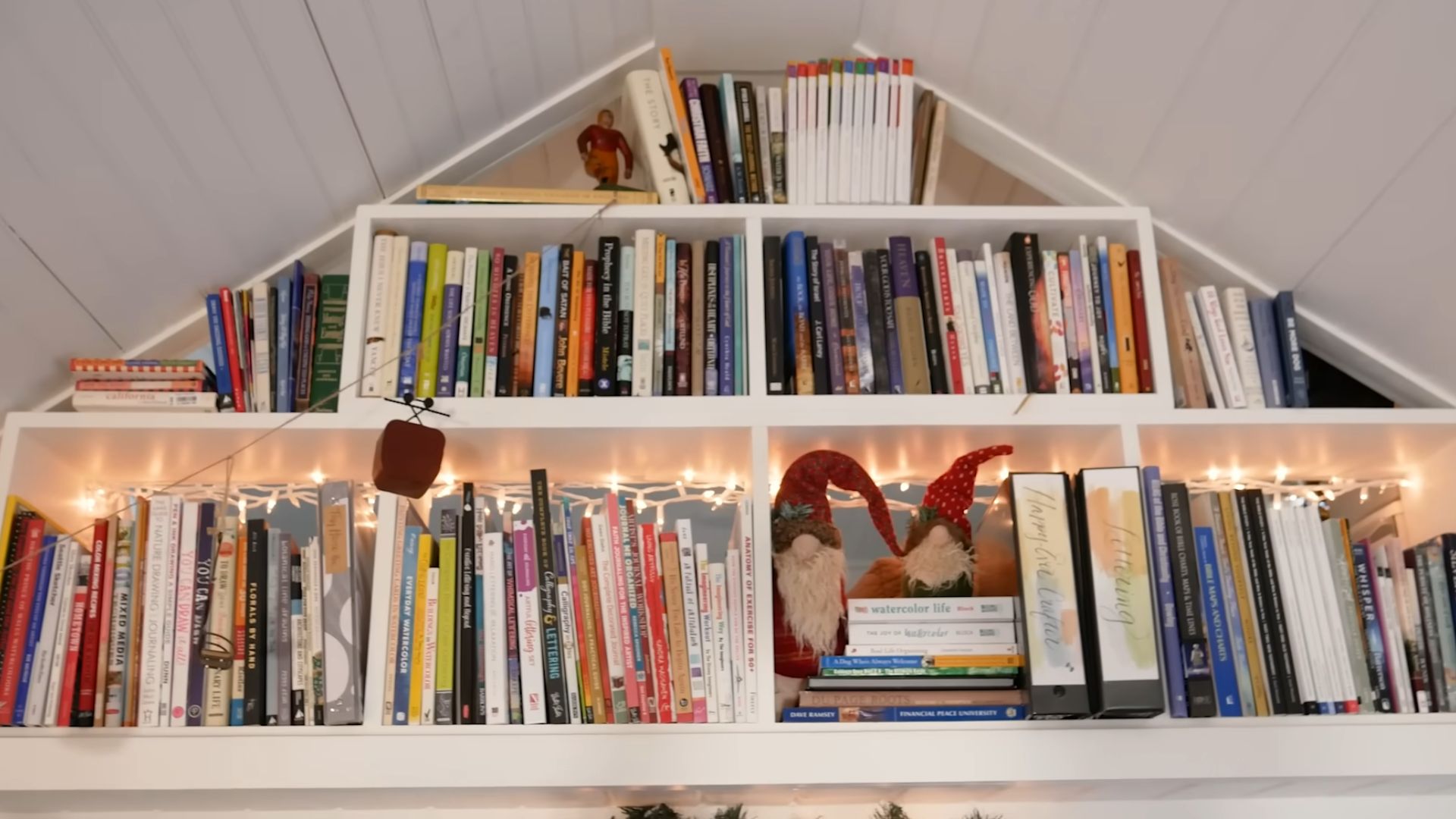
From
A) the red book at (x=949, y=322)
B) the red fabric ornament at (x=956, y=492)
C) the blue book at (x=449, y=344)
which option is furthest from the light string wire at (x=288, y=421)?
the red fabric ornament at (x=956, y=492)

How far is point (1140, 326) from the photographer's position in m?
1.88

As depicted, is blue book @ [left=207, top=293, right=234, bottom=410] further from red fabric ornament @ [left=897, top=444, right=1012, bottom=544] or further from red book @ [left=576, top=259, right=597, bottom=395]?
red fabric ornament @ [left=897, top=444, right=1012, bottom=544]

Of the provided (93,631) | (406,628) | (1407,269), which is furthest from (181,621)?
(1407,269)

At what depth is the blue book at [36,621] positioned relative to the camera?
1.62 meters

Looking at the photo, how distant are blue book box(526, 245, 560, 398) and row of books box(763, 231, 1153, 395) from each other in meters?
0.32

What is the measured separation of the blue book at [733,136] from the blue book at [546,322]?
305 mm

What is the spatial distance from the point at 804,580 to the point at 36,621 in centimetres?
102

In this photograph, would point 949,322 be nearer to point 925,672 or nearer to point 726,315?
point 726,315

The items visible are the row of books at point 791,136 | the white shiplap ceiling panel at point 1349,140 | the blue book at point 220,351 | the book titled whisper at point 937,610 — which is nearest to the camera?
the white shiplap ceiling panel at point 1349,140

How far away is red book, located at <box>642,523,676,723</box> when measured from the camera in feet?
5.46

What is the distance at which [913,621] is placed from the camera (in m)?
1.70

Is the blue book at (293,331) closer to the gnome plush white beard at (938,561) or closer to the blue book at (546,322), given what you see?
the blue book at (546,322)

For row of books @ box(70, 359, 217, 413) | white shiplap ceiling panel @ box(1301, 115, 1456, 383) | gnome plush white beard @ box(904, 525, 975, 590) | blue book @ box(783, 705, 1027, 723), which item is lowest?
blue book @ box(783, 705, 1027, 723)

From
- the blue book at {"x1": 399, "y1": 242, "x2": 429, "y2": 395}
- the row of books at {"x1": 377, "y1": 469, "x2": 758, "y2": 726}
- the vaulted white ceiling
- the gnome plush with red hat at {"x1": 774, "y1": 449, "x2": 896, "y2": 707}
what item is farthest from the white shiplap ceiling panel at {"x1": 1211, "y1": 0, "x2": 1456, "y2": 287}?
the blue book at {"x1": 399, "y1": 242, "x2": 429, "y2": 395}
